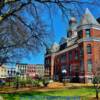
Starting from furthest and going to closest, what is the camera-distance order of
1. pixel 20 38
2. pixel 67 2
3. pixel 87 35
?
pixel 87 35 < pixel 20 38 < pixel 67 2

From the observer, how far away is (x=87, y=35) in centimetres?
5538

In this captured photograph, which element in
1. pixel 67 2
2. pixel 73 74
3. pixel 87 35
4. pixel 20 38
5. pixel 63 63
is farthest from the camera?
pixel 63 63

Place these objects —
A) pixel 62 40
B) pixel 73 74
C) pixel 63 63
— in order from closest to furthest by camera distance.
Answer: pixel 73 74 < pixel 63 63 < pixel 62 40

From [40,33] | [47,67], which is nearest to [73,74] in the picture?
[47,67]

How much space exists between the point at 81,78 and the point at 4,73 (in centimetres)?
1585

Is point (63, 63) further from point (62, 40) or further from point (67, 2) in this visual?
point (67, 2)

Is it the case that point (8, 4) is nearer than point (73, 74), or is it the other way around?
point (8, 4)

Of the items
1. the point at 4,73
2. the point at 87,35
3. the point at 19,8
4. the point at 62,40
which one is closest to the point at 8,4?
the point at 19,8

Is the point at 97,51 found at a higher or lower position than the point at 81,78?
higher

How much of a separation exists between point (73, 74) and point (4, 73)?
13.8 m

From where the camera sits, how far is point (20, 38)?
1150 inches

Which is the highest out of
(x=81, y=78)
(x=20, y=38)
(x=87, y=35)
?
(x=87, y=35)

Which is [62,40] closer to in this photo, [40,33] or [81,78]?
[81,78]

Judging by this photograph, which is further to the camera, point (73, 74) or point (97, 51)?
point (73, 74)
